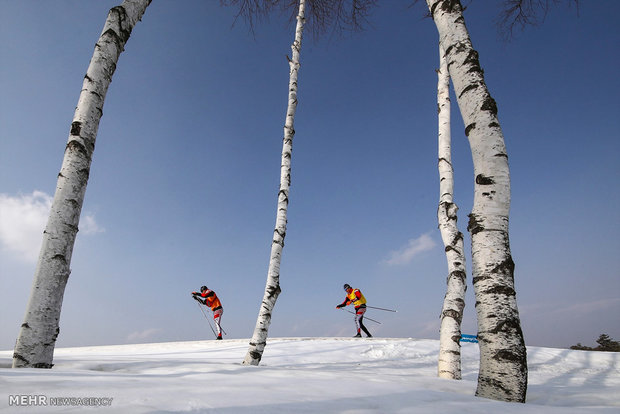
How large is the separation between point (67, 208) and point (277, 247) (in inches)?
122

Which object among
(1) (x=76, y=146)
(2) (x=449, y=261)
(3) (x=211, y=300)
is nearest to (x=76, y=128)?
(1) (x=76, y=146)

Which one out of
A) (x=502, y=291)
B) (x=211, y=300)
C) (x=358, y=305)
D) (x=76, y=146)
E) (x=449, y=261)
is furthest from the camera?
(x=211, y=300)

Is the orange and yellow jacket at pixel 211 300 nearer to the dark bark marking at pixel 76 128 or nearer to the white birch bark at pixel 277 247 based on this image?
the white birch bark at pixel 277 247

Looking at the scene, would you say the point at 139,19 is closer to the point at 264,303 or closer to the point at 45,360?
the point at 45,360

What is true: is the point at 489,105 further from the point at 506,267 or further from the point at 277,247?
the point at 277,247

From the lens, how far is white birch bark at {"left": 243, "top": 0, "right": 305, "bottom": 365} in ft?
16.4

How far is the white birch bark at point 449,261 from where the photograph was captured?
4.48m

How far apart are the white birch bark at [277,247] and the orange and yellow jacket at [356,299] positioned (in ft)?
23.5

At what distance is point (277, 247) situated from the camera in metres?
5.41

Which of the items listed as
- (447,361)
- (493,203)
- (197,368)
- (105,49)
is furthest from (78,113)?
(447,361)

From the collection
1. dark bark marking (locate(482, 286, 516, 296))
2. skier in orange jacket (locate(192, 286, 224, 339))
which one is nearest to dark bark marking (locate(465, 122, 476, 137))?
dark bark marking (locate(482, 286, 516, 296))

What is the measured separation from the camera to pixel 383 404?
1674 mm

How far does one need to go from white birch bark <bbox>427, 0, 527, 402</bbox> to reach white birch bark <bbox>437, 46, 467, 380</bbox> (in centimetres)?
239

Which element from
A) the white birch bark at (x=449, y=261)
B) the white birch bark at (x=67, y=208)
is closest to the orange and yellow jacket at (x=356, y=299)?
the white birch bark at (x=449, y=261)
